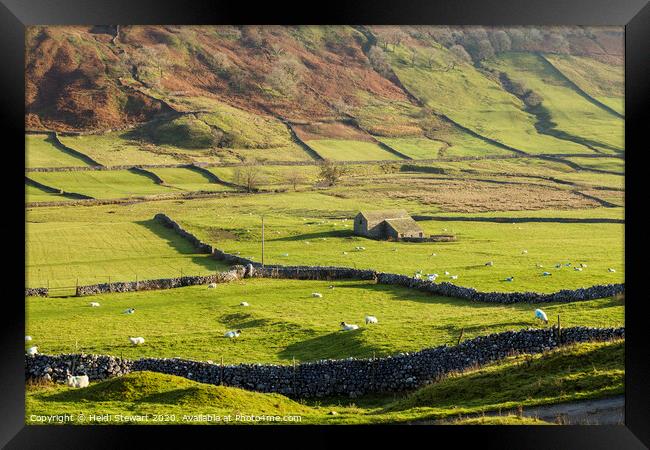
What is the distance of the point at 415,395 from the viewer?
15750 mm

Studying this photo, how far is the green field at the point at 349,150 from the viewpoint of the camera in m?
96.1

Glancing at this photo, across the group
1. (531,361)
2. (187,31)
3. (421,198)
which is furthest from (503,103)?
(531,361)

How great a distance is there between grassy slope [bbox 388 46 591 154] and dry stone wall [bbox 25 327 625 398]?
81.5m

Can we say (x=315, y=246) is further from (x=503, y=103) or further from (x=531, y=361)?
(x=503, y=103)

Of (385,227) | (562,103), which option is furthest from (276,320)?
(562,103)

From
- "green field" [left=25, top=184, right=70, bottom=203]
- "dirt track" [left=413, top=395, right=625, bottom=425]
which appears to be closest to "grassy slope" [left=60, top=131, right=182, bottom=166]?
"green field" [left=25, top=184, right=70, bottom=203]

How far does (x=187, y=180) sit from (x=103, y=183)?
26.2ft

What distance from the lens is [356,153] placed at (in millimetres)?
98625

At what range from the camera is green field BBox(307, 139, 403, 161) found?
315 ft

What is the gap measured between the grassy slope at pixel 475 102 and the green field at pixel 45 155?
5205 centimetres

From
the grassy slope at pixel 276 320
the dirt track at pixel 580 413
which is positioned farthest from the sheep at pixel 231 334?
the dirt track at pixel 580 413

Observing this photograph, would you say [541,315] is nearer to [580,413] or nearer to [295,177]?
[580,413]

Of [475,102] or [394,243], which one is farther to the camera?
[475,102]

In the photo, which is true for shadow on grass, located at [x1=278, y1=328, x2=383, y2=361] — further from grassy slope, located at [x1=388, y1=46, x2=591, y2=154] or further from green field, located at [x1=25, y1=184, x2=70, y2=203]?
grassy slope, located at [x1=388, y1=46, x2=591, y2=154]
